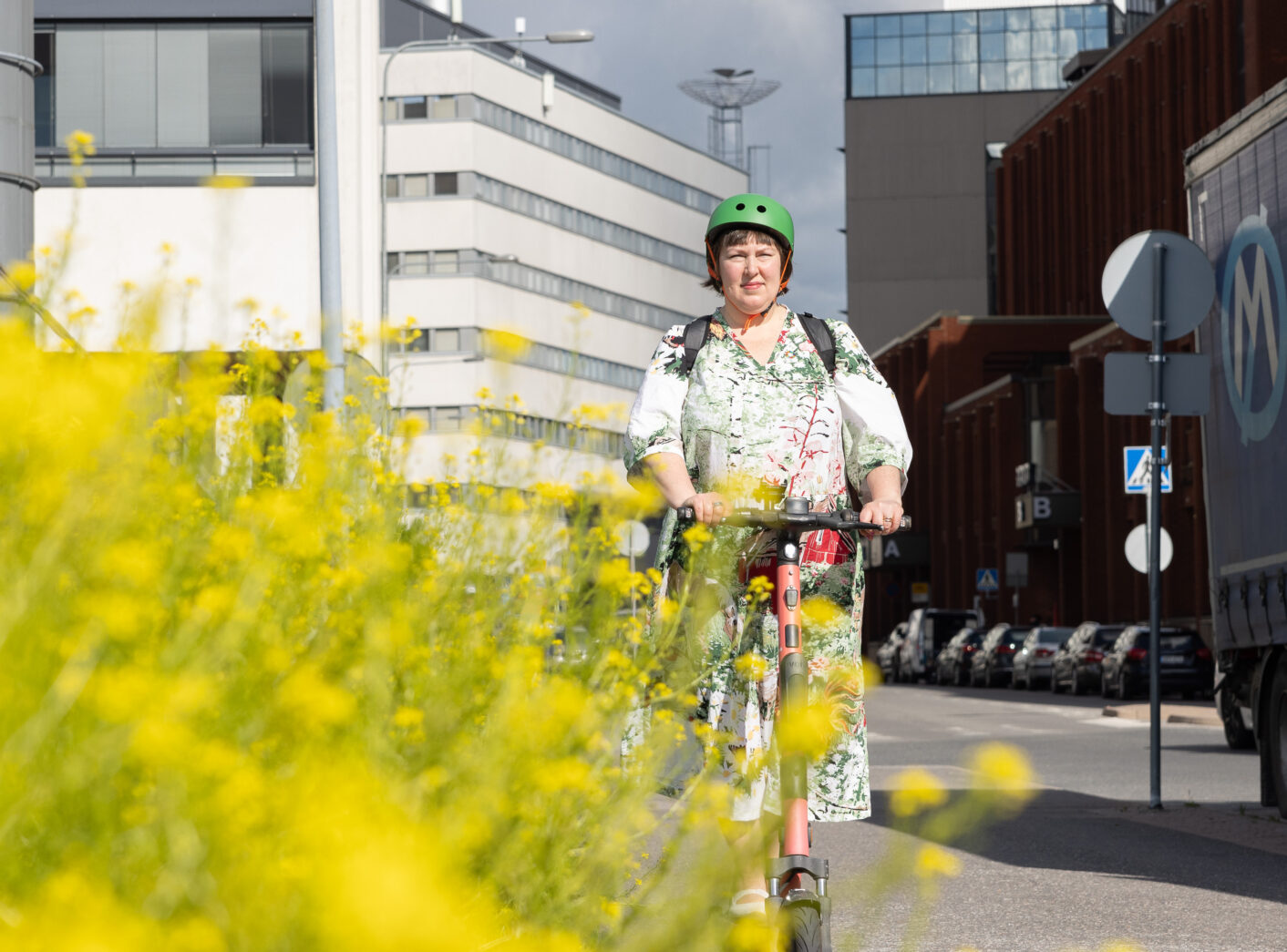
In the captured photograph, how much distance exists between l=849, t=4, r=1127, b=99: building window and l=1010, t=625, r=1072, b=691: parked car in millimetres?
69270

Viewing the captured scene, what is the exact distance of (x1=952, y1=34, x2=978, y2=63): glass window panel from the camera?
109875 mm

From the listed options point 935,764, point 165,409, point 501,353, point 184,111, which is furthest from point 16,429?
point 184,111

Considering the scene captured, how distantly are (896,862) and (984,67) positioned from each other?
365 feet

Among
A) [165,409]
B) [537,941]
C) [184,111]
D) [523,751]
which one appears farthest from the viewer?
[184,111]

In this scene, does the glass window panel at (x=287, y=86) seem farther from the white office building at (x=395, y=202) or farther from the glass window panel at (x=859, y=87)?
the glass window panel at (x=859, y=87)

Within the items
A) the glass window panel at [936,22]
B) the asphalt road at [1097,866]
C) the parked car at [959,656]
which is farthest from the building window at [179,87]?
the glass window panel at [936,22]

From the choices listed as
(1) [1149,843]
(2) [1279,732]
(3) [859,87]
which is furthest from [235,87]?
(3) [859,87]

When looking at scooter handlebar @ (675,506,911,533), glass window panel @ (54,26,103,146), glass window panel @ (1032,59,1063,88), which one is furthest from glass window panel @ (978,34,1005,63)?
scooter handlebar @ (675,506,911,533)

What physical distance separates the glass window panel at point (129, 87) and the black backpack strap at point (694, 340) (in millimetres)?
22381

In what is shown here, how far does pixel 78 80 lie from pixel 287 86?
8.73 feet

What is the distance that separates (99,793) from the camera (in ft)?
7.23

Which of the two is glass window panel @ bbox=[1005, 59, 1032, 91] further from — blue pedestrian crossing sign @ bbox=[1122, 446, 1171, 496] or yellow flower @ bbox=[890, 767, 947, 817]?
yellow flower @ bbox=[890, 767, 947, 817]

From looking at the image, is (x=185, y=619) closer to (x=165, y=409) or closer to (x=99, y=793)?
(x=99, y=793)

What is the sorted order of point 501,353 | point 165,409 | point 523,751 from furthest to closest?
point 165,409, point 501,353, point 523,751
